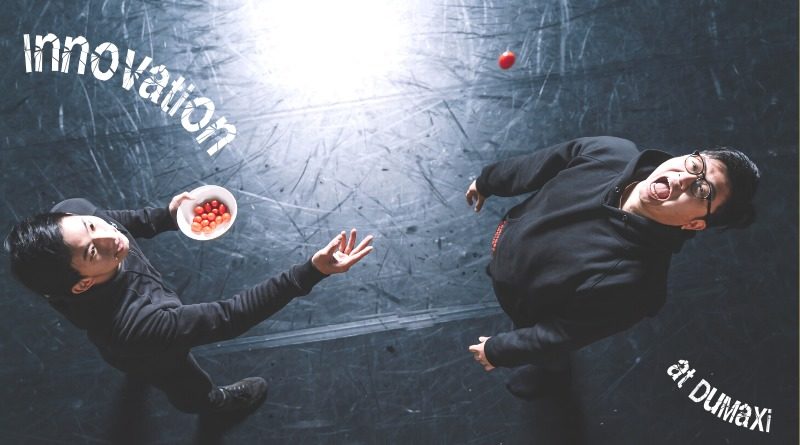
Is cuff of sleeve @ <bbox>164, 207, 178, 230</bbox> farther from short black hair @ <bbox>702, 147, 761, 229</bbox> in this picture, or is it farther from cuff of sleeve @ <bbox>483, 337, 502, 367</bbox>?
short black hair @ <bbox>702, 147, 761, 229</bbox>

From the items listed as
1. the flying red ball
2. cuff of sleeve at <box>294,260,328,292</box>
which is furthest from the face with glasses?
the flying red ball

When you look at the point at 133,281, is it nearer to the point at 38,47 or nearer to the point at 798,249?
the point at 38,47

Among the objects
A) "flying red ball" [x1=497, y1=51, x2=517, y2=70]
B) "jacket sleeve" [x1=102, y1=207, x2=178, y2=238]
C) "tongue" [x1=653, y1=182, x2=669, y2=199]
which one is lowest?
"tongue" [x1=653, y1=182, x2=669, y2=199]

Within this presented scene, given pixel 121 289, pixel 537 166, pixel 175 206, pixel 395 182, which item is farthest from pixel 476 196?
pixel 121 289

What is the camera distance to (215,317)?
1713 mm

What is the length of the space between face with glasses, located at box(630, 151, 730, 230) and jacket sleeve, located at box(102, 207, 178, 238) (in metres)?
1.55

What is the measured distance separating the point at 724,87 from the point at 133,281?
2545 millimetres

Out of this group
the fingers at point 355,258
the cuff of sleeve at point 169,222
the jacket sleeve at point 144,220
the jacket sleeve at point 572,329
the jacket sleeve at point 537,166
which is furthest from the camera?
the cuff of sleeve at point 169,222

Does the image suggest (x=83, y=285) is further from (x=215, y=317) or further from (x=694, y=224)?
(x=694, y=224)

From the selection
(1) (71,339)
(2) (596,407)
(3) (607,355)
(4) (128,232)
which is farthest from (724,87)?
(1) (71,339)

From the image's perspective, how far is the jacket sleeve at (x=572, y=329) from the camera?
161 cm

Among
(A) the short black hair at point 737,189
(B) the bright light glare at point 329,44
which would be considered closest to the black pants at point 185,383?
(B) the bright light glare at point 329,44

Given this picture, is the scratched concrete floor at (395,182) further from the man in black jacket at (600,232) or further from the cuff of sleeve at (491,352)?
the man in black jacket at (600,232)

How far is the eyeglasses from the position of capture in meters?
1.50
